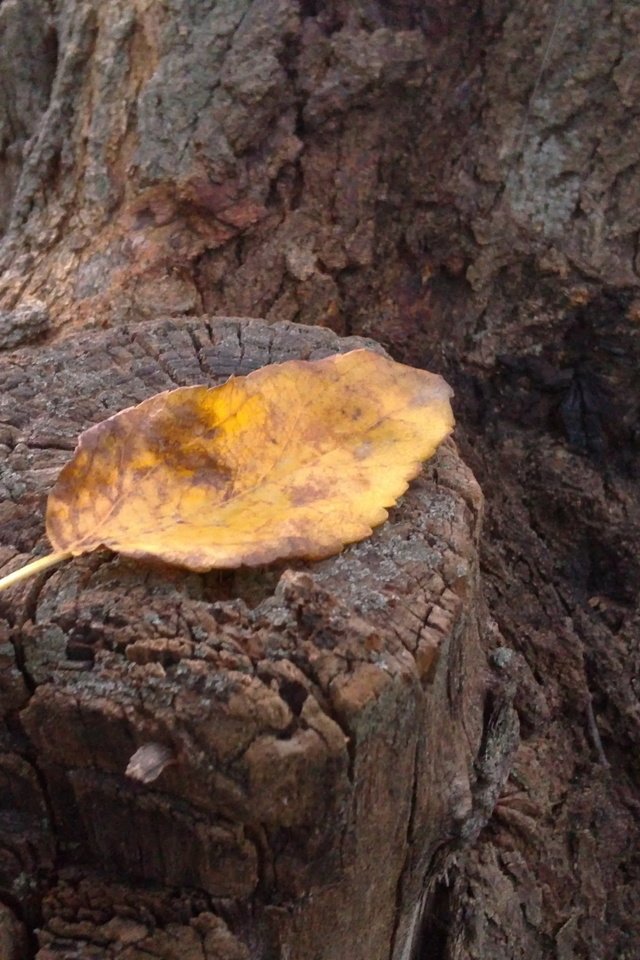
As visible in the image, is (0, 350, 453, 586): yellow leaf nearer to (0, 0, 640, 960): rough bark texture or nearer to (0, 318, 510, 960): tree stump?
(0, 318, 510, 960): tree stump

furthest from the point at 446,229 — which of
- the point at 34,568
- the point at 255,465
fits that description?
the point at 34,568

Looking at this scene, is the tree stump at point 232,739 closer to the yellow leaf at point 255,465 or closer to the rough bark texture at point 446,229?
the yellow leaf at point 255,465

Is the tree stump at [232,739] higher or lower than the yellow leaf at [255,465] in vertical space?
lower

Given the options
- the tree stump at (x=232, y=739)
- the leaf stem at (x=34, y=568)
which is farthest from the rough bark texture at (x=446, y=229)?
the leaf stem at (x=34, y=568)

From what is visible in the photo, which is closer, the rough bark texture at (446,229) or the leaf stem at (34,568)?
the leaf stem at (34,568)

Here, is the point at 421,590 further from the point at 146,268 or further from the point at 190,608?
the point at 146,268

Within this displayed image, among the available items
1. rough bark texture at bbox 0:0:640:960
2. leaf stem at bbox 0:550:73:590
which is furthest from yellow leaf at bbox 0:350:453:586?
rough bark texture at bbox 0:0:640:960
